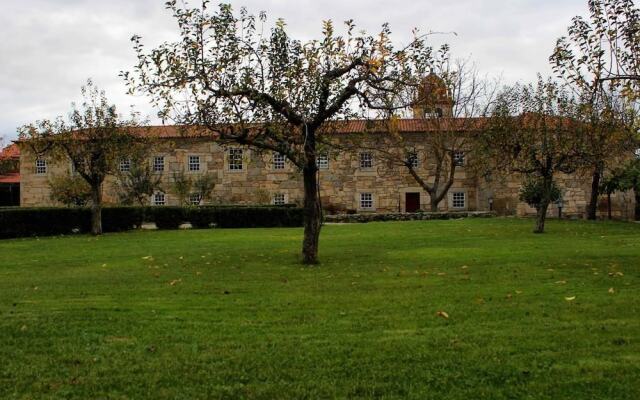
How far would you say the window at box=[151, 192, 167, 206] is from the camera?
115 ft

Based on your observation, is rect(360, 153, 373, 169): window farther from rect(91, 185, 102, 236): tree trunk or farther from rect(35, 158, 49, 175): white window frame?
rect(35, 158, 49, 175): white window frame

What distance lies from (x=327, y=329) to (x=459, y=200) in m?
29.9

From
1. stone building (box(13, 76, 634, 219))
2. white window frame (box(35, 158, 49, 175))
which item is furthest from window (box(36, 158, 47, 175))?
stone building (box(13, 76, 634, 219))

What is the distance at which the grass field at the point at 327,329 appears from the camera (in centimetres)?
396

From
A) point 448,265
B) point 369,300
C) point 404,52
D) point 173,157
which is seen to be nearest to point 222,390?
point 369,300

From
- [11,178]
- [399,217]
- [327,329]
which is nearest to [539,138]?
[399,217]

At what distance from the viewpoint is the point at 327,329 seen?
544 centimetres

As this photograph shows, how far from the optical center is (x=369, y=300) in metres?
6.91

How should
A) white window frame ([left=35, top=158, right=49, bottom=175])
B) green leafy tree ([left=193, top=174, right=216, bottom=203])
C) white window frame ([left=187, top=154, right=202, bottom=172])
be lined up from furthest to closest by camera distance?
white window frame ([left=35, top=158, right=49, bottom=175]) < white window frame ([left=187, top=154, right=202, bottom=172]) < green leafy tree ([left=193, top=174, right=216, bottom=203])

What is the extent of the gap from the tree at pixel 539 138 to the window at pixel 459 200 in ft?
51.4

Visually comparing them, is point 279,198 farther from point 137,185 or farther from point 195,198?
point 137,185

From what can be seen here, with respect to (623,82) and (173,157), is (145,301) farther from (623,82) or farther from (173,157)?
(173,157)

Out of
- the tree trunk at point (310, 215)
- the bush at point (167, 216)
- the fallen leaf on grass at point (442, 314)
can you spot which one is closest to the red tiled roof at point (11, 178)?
the bush at point (167, 216)

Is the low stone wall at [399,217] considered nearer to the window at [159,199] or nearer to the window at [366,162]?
the window at [366,162]
